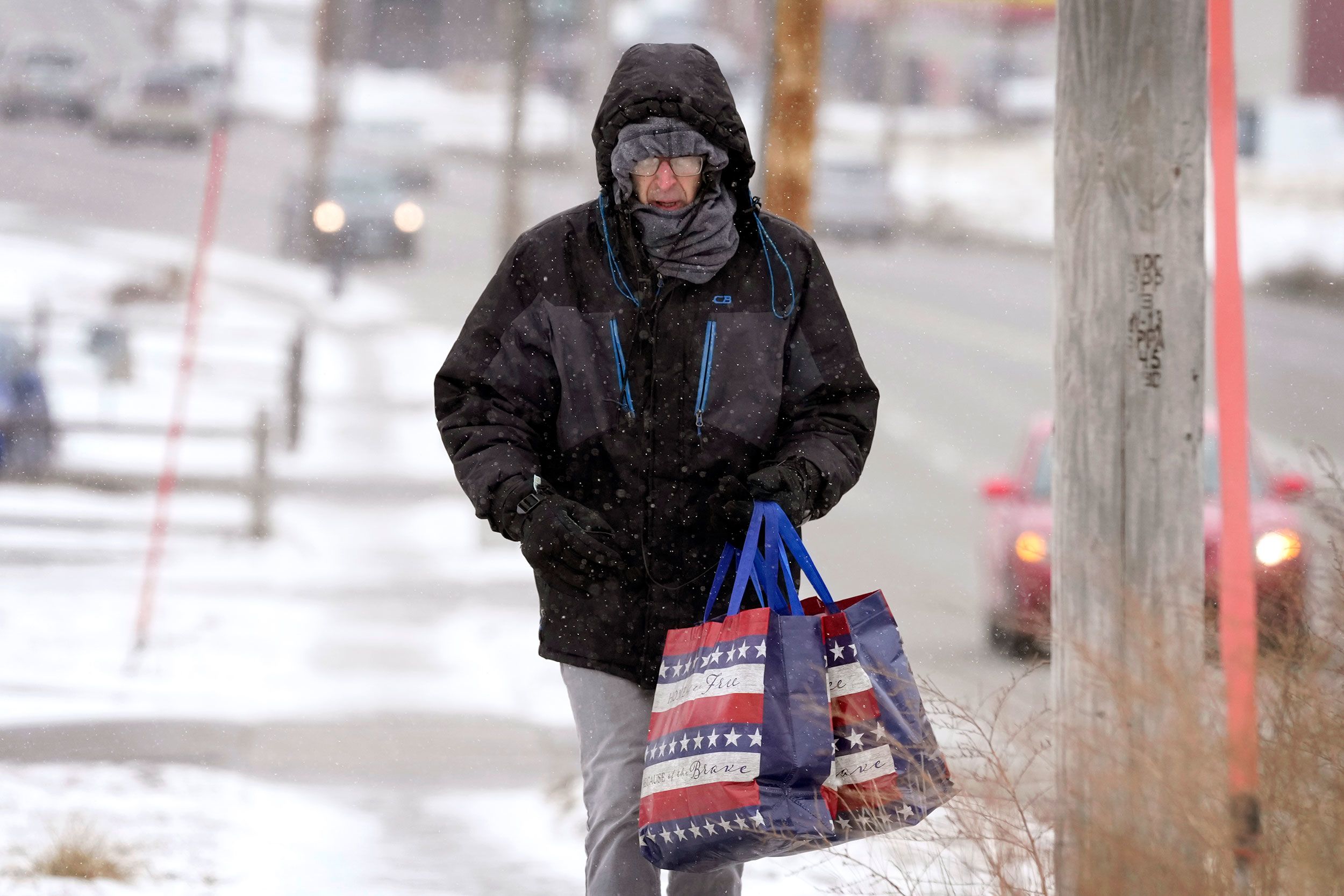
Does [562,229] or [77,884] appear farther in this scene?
[77,884]

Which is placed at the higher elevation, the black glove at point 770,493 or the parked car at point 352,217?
the parked car at point 352,217

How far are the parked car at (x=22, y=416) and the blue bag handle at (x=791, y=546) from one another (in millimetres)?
10133

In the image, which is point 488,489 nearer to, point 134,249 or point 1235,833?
point 1235,833

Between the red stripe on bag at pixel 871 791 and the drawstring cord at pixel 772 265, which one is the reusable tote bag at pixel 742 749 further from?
the drawstring cord at pixel 772 265

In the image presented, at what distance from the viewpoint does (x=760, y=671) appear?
2.55 meters

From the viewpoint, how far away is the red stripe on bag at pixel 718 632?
259 centimetres

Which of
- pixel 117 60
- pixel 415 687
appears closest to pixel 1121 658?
pixel 415 687

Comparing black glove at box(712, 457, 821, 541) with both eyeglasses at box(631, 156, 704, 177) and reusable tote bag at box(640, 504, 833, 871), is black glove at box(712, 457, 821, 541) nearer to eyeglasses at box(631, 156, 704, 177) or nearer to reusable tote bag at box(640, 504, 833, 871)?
reusable tote bag at box(640, 504, 833, 871)

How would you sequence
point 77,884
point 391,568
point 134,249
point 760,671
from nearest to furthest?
point 760,671, point 77,884, point 391,568, point 134,249

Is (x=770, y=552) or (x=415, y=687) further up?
(x=770, y=552)

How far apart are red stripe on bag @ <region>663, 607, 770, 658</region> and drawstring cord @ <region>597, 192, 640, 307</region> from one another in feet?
1.86

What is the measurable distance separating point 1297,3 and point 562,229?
3191 cm

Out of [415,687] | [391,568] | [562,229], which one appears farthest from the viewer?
[391,568]

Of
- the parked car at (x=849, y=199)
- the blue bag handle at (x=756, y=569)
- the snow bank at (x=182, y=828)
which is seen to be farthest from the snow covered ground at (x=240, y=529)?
the parked car at (x=849, y=199)
